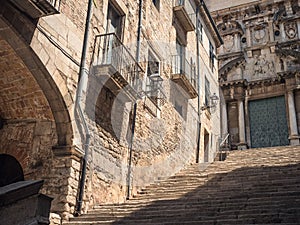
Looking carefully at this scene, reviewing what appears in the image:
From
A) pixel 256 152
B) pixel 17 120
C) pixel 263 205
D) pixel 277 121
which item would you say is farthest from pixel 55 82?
pixel 277 121

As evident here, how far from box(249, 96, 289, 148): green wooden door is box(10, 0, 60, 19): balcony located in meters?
15.4

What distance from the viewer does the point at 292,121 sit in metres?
19.0

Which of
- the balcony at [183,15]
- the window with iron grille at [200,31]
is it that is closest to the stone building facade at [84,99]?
the balcony at [183,15]

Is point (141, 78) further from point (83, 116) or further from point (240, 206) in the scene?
point (240, 206)

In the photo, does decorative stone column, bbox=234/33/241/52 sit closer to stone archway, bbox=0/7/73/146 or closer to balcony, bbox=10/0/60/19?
stone archway, bbox=0/7/73/146

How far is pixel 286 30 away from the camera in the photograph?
854 inches

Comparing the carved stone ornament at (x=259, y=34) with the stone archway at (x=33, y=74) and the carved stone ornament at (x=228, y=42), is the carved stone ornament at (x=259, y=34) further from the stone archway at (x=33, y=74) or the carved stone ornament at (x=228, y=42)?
the stone archway at (x=33, y=74)

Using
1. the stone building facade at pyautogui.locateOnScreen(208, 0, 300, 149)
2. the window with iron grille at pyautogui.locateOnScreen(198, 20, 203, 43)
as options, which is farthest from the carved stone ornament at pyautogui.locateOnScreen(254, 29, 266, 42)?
the window with iron grille at pyautogui.locateOnScreen(198, 20, 203, 43)

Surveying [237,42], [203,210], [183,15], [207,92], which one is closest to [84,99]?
[203,210]

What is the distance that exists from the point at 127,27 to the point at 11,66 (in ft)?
12.3

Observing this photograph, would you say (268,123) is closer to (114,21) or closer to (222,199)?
(114,21)

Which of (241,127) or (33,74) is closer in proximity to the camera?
(33,74)

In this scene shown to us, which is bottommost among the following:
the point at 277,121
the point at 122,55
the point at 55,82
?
the point at 55,82

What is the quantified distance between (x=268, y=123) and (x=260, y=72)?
10.7 feet
